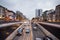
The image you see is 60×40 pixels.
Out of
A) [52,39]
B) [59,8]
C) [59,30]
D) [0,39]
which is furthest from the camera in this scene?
[59,8]

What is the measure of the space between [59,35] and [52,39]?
16.8ft

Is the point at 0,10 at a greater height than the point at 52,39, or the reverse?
the point at 0,10

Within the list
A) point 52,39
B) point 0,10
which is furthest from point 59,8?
point 52,39

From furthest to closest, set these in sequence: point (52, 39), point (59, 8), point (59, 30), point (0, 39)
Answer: point (59, 8)
point (52, 39)
point (59, 30)
point (0, 39)

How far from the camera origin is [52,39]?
3631cm

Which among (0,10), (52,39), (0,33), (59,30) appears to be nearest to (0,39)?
(0,33)

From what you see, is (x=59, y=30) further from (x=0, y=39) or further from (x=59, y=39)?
(x=0, y=39)

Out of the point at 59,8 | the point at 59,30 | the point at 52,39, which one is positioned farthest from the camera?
the point at 59,8

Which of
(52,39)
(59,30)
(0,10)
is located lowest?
(52,39)

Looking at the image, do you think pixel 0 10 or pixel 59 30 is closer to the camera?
pixel 59 30

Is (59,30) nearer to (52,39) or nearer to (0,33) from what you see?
(52,39)

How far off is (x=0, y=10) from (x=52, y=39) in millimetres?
83064

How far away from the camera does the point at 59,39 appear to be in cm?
3130

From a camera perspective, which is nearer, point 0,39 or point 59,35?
point 0,39
